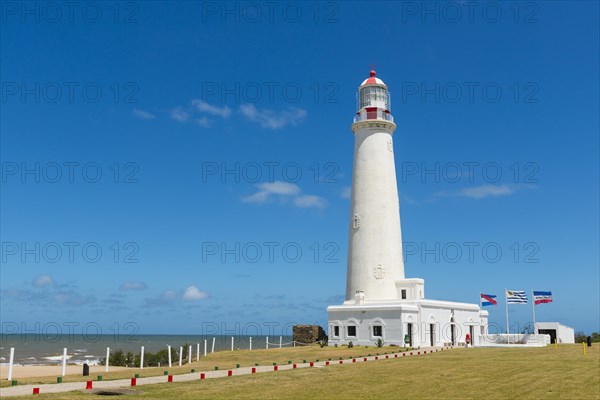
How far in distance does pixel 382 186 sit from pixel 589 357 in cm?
2062

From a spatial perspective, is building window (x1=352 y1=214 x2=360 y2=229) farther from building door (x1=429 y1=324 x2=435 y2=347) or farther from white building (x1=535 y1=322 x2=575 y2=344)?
white building (x1=535 y1=322 x2=575 y2=344)

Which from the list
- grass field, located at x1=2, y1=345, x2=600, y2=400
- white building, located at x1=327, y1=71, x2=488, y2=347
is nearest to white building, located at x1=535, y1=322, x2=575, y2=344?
white building, located at x1=327, y1=71, x2=488, y2=347

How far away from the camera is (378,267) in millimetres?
47688

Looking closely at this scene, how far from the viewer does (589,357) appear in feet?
108

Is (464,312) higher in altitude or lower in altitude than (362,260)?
lower

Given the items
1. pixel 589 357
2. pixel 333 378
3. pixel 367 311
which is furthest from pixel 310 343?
pixel 333 378

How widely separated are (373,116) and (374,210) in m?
7.93

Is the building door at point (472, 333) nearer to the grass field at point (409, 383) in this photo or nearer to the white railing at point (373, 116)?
the white railing at point (373, 116)

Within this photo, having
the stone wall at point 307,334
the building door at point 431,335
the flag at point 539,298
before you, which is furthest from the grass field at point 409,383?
the stone wall at point 307,334

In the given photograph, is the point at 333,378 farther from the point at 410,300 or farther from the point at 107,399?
the point at 410,300

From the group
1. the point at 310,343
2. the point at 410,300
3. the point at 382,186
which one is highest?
the point at 382,186

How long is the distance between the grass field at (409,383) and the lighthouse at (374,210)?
1910cm

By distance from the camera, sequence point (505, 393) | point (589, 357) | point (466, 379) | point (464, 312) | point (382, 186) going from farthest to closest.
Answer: point (464, 312) → point (382, 186) → point (589, 357) → point (466, 379) → point (505, 393)

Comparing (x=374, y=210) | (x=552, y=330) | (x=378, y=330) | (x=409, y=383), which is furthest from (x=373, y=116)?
(x=409, y=383)
